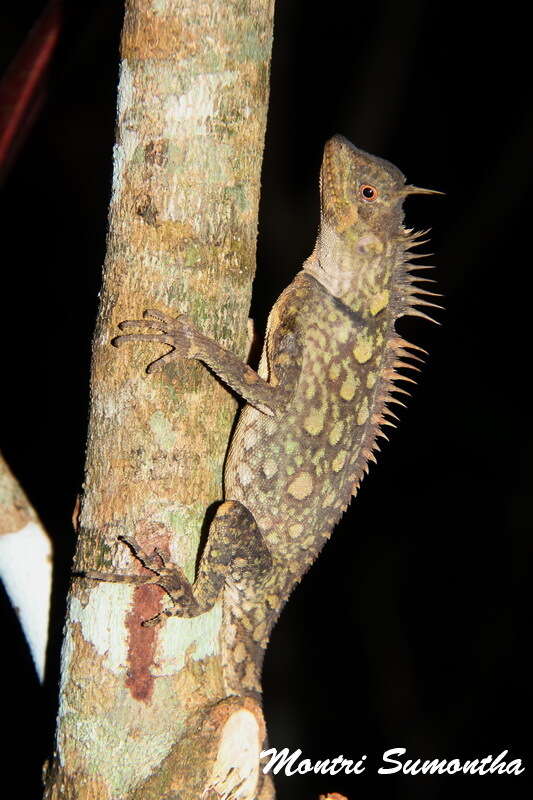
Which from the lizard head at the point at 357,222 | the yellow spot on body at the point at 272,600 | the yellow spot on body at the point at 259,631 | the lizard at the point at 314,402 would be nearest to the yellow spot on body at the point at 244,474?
the lizard at the point at 314,402

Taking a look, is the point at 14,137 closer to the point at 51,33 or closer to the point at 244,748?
the point at 51,33

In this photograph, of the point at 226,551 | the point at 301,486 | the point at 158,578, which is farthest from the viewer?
the point at 301,486

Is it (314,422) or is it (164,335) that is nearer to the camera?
(164,335)

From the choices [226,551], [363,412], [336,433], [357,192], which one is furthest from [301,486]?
[357,192]

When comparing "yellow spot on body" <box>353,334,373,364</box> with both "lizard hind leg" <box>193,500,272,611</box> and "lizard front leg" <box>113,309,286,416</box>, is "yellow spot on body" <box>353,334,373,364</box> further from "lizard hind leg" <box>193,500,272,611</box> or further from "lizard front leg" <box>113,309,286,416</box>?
"lizard hind leg" <box>193,500,272,611</box>

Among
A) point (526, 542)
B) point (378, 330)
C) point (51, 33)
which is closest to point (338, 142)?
point (378, 330)

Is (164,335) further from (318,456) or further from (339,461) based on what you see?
(339,461)
